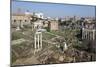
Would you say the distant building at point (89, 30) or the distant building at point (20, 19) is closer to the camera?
the distant building at point (20, 19)

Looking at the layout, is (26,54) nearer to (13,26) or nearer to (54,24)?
(13,26)

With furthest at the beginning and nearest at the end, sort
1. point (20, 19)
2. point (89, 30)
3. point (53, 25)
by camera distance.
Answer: point (89, 30) < point (53, 25) < point (20, 19)

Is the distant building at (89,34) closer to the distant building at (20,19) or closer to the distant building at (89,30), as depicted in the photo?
the distant building at (89,30)

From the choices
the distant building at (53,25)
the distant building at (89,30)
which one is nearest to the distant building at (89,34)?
the distant building at (89,30)

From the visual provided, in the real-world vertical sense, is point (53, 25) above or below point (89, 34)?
above

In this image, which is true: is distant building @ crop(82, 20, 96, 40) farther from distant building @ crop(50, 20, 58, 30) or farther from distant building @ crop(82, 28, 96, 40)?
distant building @ crop(50, 20, 58, 30)

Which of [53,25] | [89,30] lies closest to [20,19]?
[53,25]

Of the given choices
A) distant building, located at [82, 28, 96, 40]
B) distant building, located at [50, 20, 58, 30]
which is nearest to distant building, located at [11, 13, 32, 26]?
distant building, located at [50, 20, 58, 30]

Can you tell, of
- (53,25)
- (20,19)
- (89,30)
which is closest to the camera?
(20,19)

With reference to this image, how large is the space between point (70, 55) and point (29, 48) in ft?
2.04

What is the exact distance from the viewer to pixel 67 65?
2.78 metres

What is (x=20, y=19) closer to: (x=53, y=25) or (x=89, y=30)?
(x=53, y=25)

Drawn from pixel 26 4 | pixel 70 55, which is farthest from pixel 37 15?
pixel 70 55

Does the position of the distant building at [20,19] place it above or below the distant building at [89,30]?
above
